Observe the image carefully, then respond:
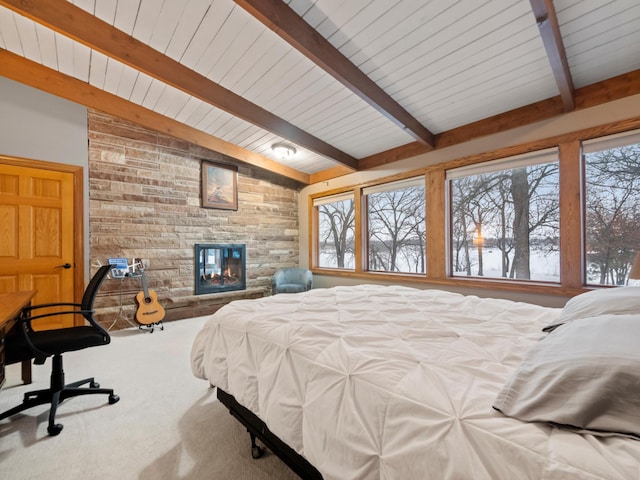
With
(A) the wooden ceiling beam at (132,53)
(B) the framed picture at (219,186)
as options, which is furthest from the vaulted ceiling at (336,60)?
(B) the framed picture at (219,186)

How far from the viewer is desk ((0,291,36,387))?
5.33 ft

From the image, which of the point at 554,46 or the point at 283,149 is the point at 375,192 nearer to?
the point at 283,149

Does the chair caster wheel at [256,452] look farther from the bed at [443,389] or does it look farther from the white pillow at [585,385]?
the white pillow at [585,385]

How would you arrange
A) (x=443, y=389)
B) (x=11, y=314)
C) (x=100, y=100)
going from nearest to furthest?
(x=443, y=389)
(x=11, y=314)
(x=100, y=100)

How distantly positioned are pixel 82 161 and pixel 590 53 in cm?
538

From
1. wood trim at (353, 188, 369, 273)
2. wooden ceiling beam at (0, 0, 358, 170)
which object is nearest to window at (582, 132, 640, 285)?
Result: wood trim at (353, 188, 369, 273)

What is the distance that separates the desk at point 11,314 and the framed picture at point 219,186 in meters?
2.66

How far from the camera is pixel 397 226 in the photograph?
4414mm

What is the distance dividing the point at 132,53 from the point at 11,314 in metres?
2.34

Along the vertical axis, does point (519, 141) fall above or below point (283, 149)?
below

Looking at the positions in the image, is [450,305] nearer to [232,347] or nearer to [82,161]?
[232,347]

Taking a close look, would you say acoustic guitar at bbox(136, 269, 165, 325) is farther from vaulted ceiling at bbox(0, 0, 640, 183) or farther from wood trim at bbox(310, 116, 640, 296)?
wood trim at bbox(310, 116, 640, 296)

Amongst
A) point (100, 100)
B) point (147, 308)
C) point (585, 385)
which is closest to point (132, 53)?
Result: point (100, 100)

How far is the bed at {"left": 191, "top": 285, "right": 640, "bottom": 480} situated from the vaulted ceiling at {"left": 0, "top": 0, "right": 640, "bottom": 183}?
6.38 ft
